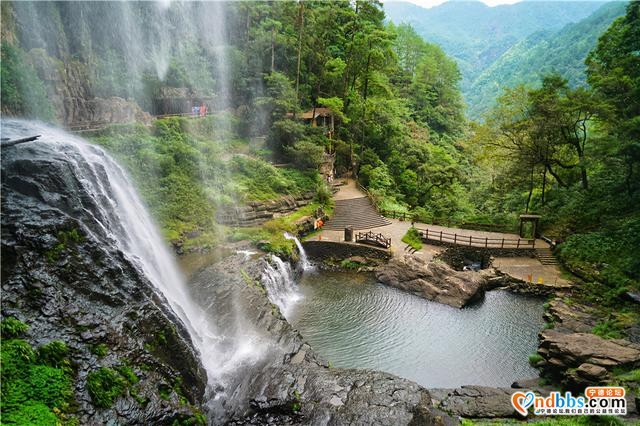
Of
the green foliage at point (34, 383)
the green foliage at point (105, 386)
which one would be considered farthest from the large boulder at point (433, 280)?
the green foliage at point (34, 383)

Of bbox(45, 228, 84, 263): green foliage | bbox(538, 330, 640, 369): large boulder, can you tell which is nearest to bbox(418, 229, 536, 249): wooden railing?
bbox(538, 330, 640, 369): large boulder

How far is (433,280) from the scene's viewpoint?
21.0 metres

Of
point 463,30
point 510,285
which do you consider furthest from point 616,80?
point 463,30

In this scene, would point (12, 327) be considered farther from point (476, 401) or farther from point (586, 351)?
point (586, 351)

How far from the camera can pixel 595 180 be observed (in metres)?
25.8

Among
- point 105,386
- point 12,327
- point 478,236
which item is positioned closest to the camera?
point 12,327

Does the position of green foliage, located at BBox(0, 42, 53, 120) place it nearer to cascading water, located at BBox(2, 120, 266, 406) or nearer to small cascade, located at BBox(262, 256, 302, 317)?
cascading water, located at BBox(2, 120, 266, 406)

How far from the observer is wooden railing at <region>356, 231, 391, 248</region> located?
81.7 ft

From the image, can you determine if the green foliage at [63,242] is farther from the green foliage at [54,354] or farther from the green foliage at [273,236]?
the green foliage at [273,236]

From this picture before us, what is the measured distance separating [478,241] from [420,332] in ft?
34.8

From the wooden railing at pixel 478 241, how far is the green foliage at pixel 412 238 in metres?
0.34

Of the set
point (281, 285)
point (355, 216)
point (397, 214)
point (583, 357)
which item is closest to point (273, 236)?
point (281, 285)

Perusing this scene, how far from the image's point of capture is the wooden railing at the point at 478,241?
24.7m

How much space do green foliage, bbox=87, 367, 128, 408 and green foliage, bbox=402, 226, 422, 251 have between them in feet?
65.2
